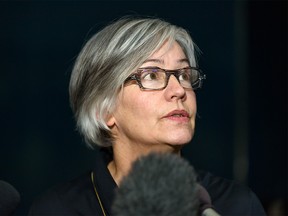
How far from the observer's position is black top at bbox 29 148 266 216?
6.62 feet

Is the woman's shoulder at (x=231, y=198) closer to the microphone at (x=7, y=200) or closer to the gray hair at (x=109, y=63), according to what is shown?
the gray hair at (x=109, y=63)

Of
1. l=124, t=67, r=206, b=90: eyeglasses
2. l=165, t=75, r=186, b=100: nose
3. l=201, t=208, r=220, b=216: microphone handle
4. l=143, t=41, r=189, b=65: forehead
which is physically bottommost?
l=201, t=208, r=220, b=216: microphone handle

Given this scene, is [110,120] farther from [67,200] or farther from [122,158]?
[67,200]

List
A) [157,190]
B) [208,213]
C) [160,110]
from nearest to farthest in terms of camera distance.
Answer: [157,190]
[208,213]
[160,110]

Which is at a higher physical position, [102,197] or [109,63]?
[109,63]

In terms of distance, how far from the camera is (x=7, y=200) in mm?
1805

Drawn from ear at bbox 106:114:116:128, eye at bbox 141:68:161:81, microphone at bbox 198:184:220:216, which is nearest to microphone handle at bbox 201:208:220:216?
microphone at bbox 198:184:220:216

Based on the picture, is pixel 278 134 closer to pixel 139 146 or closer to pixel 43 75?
pixel 43 75

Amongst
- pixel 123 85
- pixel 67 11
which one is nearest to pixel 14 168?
pixel 67 11

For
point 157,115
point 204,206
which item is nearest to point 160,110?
A: point 157,115

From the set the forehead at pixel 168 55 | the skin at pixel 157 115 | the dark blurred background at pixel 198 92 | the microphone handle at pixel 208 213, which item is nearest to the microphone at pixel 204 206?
the microphone handle at pixel 208 213

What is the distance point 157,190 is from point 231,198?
3.02ft

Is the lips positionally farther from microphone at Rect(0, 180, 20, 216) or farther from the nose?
microphone at Rect(0, 180, 20, 216)

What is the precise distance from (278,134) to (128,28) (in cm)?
191
